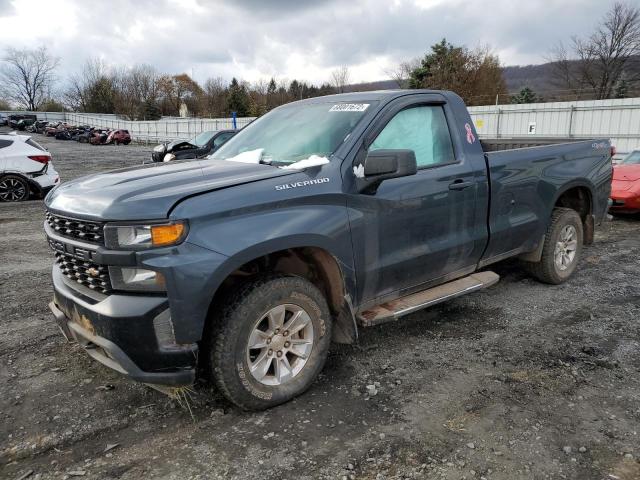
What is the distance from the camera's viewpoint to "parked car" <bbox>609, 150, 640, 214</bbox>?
8.88 m

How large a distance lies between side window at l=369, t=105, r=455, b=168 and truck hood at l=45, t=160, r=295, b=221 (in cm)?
96

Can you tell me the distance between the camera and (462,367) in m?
3.71

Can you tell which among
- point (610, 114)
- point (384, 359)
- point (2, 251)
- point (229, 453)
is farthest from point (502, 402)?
point (610, 114)

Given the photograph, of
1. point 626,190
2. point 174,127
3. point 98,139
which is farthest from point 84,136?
point 626,190

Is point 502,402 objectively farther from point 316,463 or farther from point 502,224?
point 502,224

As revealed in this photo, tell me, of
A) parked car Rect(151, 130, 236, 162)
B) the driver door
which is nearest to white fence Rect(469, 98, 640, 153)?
parked car Rect(151, 130, 236, 162)

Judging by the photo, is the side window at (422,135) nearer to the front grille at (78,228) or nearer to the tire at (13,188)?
the front grille at (78,228)

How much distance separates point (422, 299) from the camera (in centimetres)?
385

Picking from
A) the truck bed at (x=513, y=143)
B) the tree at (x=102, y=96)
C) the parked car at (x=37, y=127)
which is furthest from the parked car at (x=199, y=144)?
the tree at (x=102, y=96)

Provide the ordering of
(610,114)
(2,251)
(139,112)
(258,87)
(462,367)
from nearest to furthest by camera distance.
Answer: (462,367)
(2,251)
(610,114)
(139,112)
(258,87)

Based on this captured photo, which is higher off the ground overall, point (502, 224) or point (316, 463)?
point (502, 224)

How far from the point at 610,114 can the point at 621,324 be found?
680 inches

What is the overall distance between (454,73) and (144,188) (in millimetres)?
43074

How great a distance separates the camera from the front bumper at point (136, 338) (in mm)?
2639
